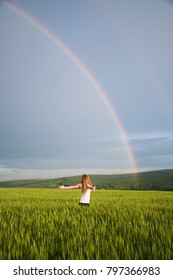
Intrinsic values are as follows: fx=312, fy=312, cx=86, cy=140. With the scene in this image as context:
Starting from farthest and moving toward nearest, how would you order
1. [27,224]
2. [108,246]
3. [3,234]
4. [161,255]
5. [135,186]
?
[135,186] < [27,224] < [3,234] < [108,246] < [161,255]

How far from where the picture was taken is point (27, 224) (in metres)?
6.05

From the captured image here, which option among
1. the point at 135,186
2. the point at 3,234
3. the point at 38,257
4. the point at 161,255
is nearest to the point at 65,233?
the point at 3,234

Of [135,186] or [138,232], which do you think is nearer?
[138,232]
